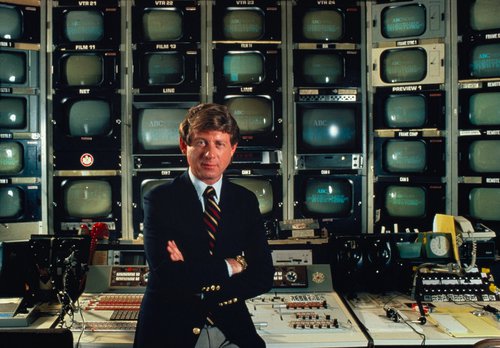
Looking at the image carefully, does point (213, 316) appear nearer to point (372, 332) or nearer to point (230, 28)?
point (372, 332)

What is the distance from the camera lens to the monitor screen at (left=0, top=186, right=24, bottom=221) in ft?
11.4

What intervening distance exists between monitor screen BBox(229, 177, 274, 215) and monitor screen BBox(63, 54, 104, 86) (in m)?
1.32

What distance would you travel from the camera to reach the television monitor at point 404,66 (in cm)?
336

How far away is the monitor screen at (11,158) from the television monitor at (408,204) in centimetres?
271

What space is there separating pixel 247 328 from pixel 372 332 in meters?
0.60

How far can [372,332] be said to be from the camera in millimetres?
1859

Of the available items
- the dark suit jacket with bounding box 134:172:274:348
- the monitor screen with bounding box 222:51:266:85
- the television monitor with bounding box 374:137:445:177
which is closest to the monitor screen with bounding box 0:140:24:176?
the monitor screen with bounding box 222:51:266:85

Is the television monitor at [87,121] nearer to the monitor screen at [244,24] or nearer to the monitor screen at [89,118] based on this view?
the monitor screen at [89,118]

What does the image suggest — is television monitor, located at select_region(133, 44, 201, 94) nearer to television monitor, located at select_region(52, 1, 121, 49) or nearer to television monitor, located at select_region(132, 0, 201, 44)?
television monitor, located at select_region(132, 0, 201, 44)

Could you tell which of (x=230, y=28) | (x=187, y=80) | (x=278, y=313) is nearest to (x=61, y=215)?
(x=187, y=80)

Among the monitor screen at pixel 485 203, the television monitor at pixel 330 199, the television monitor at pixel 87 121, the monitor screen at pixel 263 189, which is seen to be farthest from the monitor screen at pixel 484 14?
the television monitor at pixel 87 121

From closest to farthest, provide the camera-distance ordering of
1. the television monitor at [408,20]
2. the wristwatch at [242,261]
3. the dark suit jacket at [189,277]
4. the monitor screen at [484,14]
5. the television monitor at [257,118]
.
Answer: the dark suit jacket at [189,277] → the wristwatch at [242,261] → the monitor screen at [484,14] → the television monitor at [408,20] → the television monitor at [257,118]

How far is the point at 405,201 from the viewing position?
3480 millimetres

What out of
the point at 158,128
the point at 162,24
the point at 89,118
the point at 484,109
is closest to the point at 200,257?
the point at 158,128
